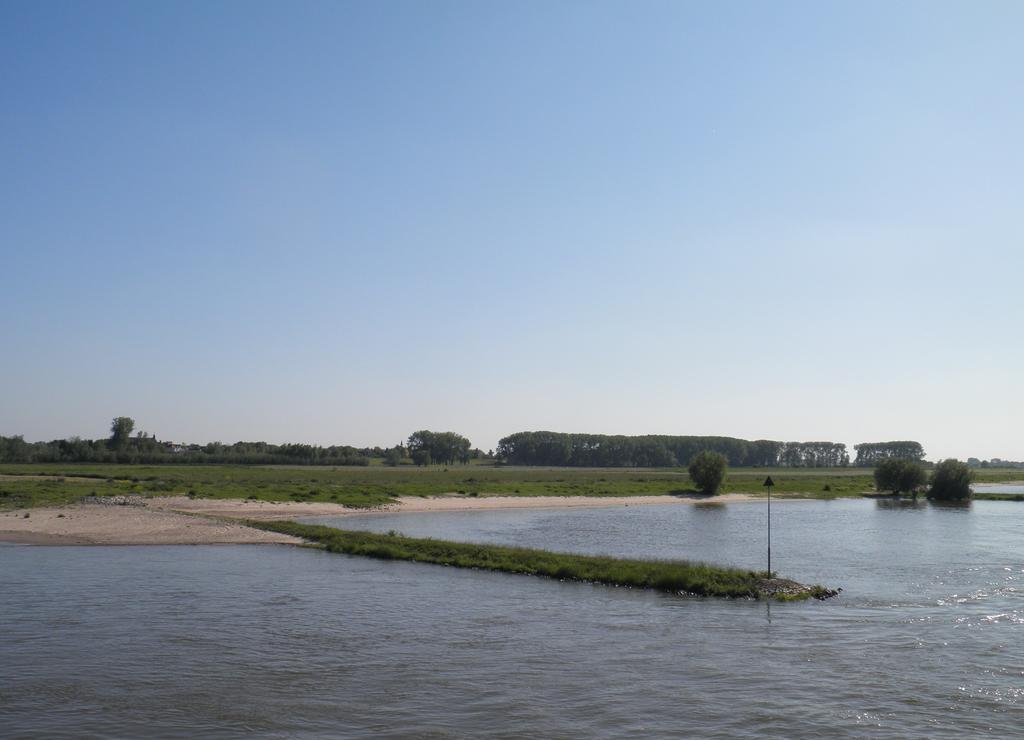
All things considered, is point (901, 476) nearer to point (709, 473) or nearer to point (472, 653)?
point (709, 473)

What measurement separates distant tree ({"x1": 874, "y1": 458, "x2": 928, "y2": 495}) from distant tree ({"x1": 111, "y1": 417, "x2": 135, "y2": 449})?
14820 centimetres

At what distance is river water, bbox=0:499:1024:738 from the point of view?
585 inches

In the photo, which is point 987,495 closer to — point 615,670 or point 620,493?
point 620,493

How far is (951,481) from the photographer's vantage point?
9688 cm

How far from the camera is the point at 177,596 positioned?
26.4m

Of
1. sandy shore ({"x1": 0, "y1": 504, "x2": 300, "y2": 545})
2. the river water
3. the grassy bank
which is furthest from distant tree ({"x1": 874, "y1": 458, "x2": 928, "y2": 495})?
sandy shore ({"x1": 0, "y1": 504, "x2": 300, "y2": 545})

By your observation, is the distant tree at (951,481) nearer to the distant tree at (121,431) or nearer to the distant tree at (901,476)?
the distant tree at (901,476)

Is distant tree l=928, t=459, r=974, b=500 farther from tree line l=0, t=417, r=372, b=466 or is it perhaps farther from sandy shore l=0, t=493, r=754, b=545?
tree line l=0, t=417, r=372, b=466

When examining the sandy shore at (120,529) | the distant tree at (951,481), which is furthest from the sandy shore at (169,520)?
the distant tree at (951,481)

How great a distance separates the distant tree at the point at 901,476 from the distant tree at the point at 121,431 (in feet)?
486

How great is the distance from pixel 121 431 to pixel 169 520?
14020 cm

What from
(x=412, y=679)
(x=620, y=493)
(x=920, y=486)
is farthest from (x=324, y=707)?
(x=920, y=486)

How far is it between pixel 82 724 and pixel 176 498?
55700 millimetres

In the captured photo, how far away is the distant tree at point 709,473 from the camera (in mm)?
101875
